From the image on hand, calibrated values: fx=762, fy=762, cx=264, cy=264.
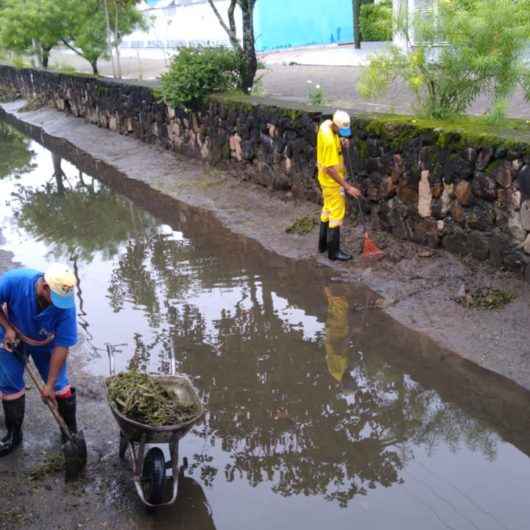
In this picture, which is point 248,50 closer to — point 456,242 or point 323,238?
point 323,238

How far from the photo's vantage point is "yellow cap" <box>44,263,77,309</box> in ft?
15.5

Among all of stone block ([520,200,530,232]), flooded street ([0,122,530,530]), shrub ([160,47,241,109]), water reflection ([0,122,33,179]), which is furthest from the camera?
water reflection ([0,122,33,179])

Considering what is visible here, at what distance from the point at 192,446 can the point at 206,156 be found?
989 centimetres

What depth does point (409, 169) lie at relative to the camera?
29.9 ft

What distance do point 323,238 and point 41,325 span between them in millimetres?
5005

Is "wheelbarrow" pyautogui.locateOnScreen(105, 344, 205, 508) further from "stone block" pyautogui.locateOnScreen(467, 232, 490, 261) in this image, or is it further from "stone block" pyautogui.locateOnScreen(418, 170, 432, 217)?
"stone block" pyautogui.locateOnScreen(418, 170, 432, 217)

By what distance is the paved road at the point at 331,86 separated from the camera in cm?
1344

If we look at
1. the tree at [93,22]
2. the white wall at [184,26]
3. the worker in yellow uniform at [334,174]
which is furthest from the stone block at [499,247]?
the white wall at [184,26]

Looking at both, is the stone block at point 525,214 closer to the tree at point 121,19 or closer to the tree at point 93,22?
the tree at point 121,19

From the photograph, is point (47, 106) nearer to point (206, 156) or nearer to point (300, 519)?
point (206, 156)

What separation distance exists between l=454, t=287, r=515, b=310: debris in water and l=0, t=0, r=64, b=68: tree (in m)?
21.1

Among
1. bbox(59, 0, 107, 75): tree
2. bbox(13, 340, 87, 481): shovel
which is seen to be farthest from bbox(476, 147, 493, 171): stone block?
bbox(59, 0, 107, 75): tree

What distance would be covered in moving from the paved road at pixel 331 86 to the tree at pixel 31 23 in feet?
11.4

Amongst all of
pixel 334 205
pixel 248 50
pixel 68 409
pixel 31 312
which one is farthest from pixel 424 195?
pixel 248 50
